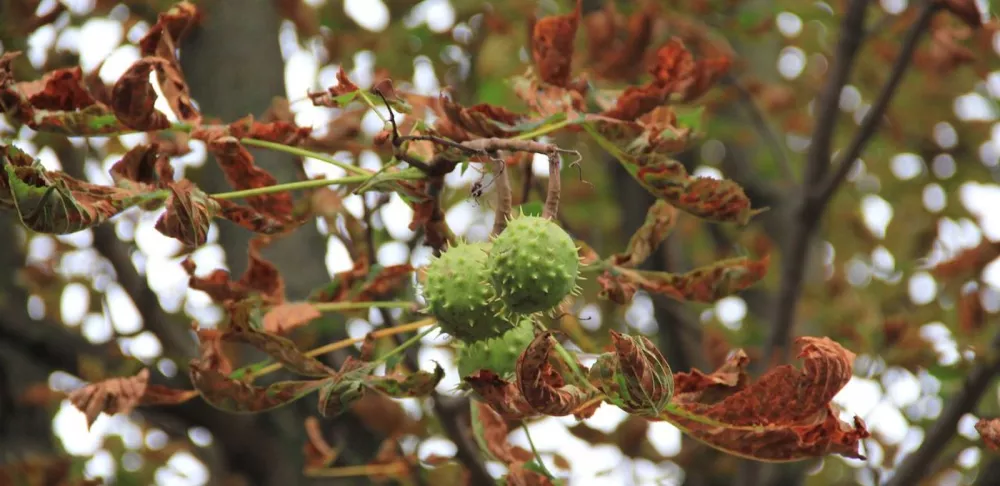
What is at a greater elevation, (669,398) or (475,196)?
(475,196)

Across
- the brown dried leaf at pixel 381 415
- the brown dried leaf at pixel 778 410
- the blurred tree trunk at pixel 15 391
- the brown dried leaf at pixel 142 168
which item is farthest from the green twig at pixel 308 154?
the blurred tree trunk at pixel 15 391

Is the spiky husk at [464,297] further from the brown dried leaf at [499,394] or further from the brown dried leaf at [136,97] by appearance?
the brown dried leaf at [136,97]

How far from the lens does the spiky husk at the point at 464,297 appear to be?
1.54m

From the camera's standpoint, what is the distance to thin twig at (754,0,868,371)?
2.94 meters

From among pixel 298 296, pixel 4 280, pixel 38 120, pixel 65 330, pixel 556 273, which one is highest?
pixel 38 120

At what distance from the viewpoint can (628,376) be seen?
54.8 inches

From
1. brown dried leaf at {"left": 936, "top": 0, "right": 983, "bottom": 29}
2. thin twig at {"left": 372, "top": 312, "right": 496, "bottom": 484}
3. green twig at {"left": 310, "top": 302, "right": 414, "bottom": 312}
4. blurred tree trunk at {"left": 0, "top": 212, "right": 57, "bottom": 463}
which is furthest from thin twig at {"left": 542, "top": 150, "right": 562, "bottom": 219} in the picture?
blurred tree trunk at {"left": 0, "top": 212, "right": 57, "bottom": 463}

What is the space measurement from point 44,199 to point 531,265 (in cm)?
68

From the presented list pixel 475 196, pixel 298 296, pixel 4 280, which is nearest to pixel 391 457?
pixel 298 296

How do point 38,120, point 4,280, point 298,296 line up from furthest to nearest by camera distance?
1. point 4,280
2. point 298,296
3. point 38,120

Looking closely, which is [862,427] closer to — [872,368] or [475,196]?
[475,196]

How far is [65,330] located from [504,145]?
Answer: 2.14 metres

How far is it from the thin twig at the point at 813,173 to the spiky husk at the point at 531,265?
1.73 metres

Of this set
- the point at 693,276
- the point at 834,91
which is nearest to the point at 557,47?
the point at 693,276
